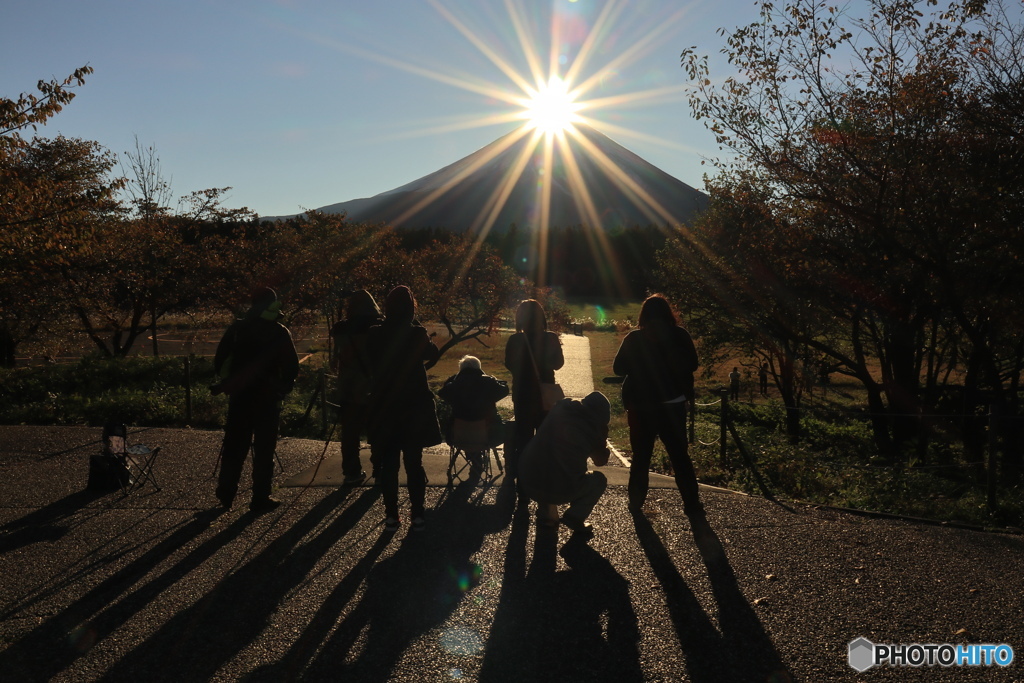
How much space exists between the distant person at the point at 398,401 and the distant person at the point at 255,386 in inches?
34.2

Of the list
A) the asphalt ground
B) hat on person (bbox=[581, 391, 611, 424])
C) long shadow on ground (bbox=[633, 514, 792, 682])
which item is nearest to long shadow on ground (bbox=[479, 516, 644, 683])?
the asphalt ground

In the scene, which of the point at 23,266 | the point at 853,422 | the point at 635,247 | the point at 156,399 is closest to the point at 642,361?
the point at 156,399

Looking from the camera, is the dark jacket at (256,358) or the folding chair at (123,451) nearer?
the dark jacket at (256,358)

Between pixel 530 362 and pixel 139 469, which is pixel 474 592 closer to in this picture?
pixel 530 362

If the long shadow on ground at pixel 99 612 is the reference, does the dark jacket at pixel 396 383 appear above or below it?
above

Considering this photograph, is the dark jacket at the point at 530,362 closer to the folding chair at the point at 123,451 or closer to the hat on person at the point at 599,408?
the hat on person at the point at 599,408

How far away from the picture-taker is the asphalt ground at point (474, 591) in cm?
374

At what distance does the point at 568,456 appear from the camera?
17.9 feet

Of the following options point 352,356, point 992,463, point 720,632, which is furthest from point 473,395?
point 992,463

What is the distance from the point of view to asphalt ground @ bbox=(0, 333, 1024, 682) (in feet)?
12.3

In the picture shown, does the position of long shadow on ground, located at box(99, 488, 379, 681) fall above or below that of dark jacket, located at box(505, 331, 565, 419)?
below

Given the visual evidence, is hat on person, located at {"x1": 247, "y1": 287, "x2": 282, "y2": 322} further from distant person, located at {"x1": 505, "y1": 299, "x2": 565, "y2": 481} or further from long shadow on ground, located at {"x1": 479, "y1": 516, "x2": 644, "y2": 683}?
long shadow on ground, located at {"x1": 479, "y1": 516, "x2": 644, "y2": 683}

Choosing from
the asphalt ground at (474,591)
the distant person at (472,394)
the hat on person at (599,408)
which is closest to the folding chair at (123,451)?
the asphalt ground at (474,591)

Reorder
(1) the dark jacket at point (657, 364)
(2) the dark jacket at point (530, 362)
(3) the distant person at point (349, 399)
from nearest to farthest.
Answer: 1. (1) the dark jacket at point (657, 364)
2. (2) the dark jacket at point (530, 362)
3. (3) the distant person at point (349, 399)
